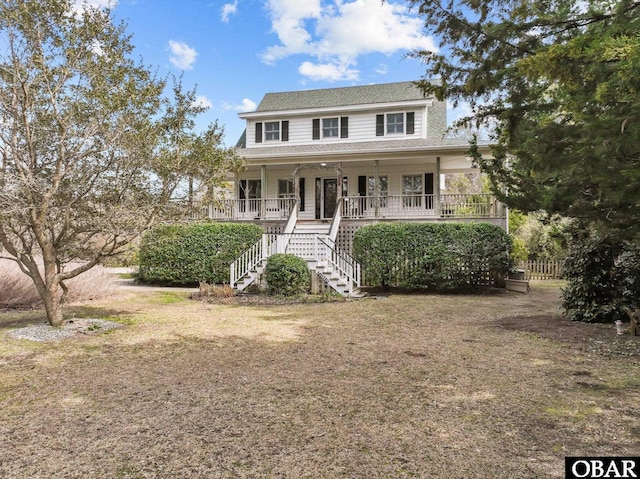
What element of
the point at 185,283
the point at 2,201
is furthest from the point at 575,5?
the point at 185,283

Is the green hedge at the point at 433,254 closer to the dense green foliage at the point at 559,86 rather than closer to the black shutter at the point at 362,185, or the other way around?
the black shutter at the point at 362,185

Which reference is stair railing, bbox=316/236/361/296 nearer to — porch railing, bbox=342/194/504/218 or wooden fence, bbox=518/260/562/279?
porch railing, bbox=342/194/504/218

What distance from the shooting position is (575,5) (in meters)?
5.44

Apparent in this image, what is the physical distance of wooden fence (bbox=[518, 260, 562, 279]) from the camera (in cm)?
1977

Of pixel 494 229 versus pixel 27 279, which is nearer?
pixel 27 279

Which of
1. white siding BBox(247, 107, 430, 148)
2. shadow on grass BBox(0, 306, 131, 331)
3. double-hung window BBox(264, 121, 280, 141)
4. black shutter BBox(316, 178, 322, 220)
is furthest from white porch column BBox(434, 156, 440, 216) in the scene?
shadow on grass BBox(0, 306, 131, 331)

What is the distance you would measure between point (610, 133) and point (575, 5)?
10.0 feet

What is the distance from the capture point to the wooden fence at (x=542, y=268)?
19.8 meters

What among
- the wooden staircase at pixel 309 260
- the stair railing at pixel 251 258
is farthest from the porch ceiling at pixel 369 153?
the stair railing at pixel 251 258

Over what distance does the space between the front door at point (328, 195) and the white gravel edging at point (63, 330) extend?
1271cm

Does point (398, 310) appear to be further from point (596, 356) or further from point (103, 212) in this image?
point (103, 212)

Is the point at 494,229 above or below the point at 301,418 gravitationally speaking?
above

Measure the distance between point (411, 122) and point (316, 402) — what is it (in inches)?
673

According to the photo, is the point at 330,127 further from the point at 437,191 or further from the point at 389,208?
the point at 437,191
